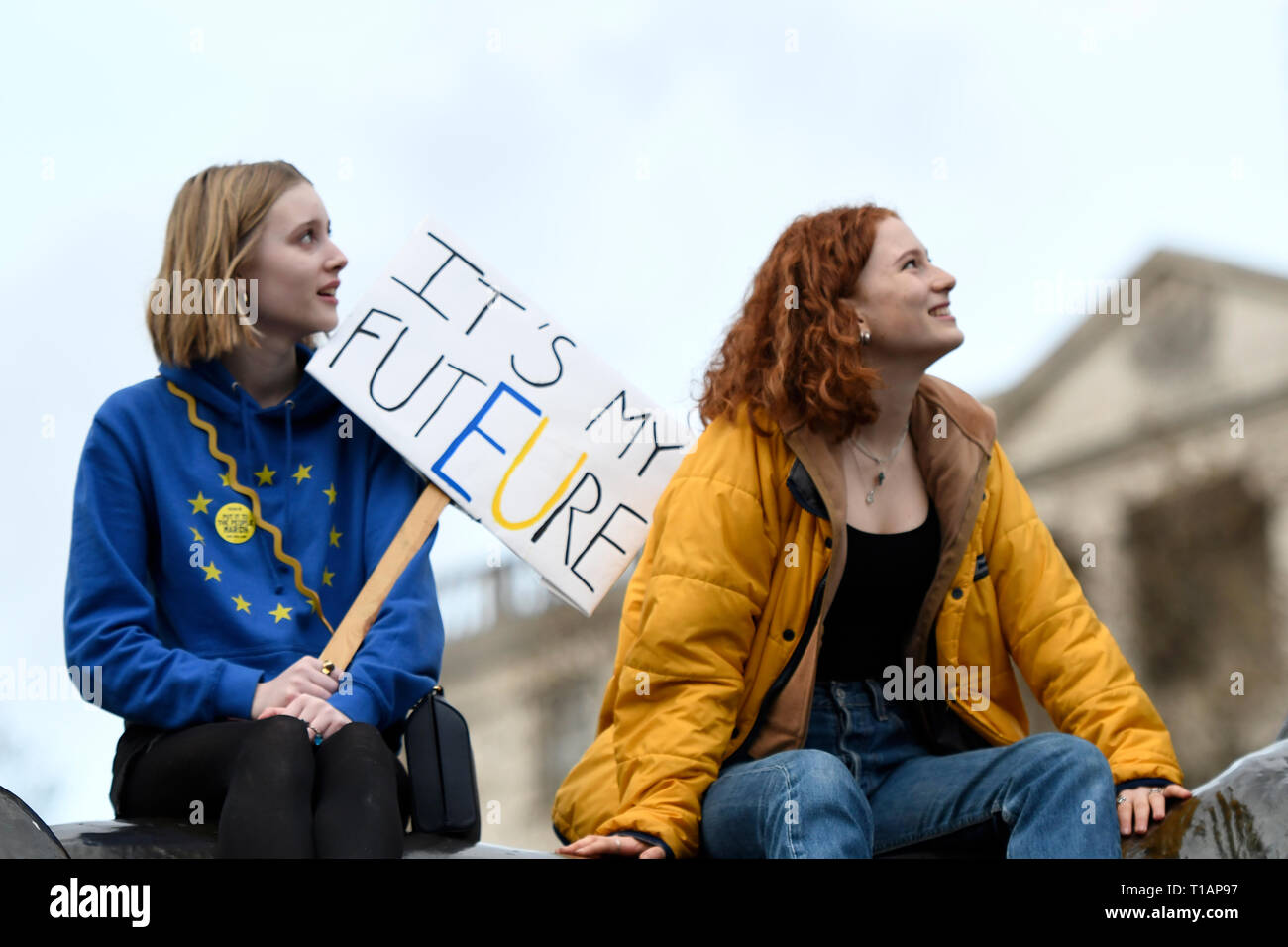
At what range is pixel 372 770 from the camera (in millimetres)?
2912

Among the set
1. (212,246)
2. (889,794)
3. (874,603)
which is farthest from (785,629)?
(212,246)

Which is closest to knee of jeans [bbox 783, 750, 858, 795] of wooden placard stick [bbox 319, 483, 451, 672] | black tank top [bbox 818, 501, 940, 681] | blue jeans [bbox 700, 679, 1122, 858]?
blue jeans [bbox 700, 679, 1122, 858]

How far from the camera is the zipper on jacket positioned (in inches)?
127

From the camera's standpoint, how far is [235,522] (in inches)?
134

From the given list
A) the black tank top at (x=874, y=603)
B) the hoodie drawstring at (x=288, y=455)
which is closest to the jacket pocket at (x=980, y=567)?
the black tank top at (x=874, y=603)

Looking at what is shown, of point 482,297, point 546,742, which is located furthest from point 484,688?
point 482,297

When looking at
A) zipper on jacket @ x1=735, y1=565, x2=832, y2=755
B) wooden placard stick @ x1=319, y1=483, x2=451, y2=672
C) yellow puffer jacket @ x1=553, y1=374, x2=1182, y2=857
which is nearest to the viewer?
yellow puffer jacket @ x1=553, y1=374, x2=1182, y2=857

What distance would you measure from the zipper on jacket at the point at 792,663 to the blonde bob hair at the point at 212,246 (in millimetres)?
1352

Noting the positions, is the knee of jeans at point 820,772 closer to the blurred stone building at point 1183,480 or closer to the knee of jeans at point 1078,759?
the knee of jeans at point 1078,759

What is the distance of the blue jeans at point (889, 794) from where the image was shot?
2.84 metres

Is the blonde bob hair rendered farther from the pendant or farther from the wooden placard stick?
the pendant

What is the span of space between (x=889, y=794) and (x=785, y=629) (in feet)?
1.27
